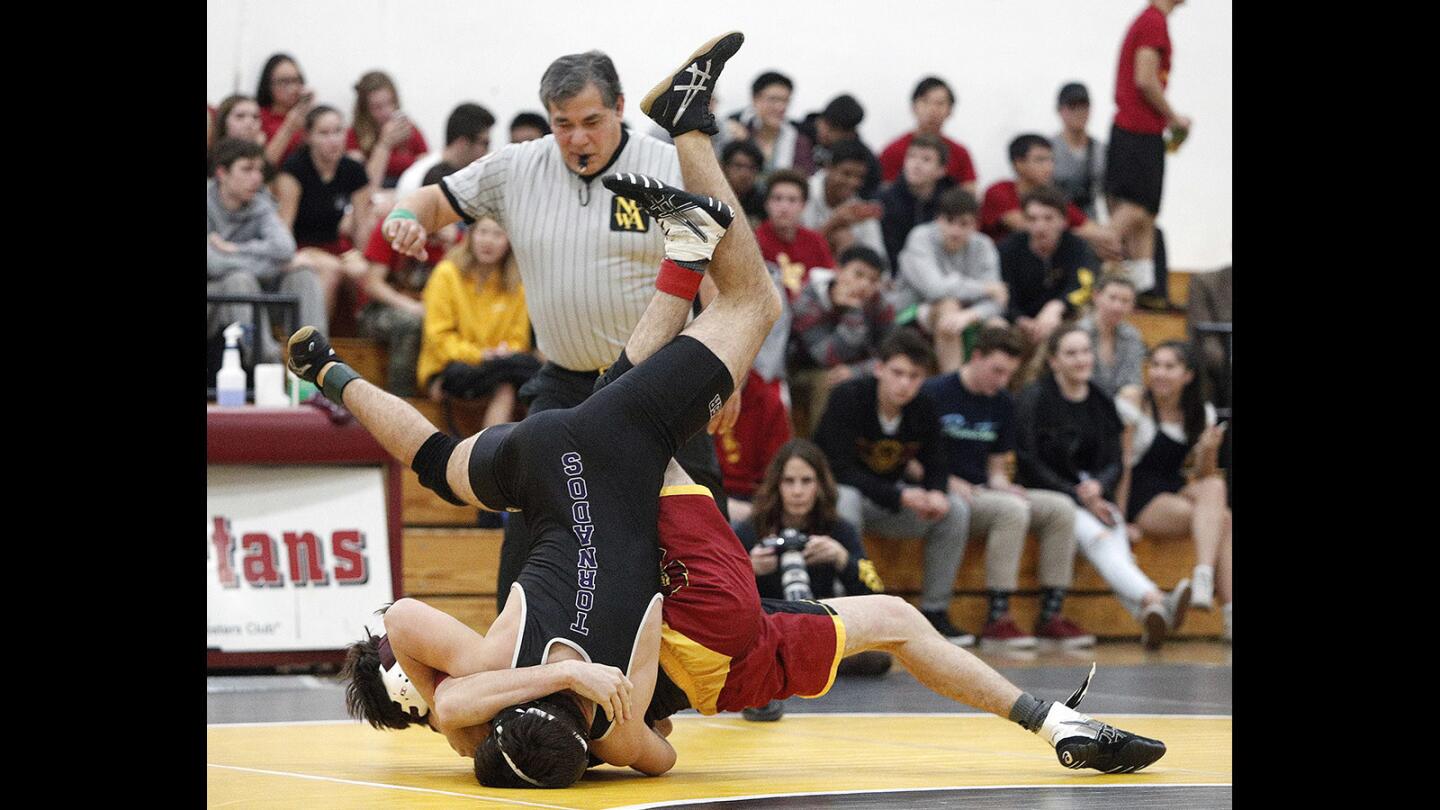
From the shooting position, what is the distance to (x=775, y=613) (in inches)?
169

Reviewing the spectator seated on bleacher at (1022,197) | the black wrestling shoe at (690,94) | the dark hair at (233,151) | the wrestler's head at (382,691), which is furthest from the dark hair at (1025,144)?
the wrestler's head at (382,691)

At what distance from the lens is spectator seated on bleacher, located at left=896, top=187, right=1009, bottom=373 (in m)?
9.18

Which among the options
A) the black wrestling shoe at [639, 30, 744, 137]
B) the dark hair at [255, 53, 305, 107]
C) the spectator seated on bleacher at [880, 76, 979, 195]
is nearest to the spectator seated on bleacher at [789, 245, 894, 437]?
the spectator seated on bleacher at [880, 76, 979, 195]

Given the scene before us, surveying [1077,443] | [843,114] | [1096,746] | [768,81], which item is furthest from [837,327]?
[1096,746]

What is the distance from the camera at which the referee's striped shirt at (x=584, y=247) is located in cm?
488

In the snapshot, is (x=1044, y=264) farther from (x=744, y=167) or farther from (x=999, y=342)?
(x=744, y=167)

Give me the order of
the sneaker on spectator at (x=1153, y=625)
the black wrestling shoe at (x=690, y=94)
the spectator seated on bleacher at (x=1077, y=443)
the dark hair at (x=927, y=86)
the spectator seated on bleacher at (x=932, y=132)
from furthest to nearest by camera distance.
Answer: the dark hair at (x=927, y=86)
the spectator seated on bleacher at (x=932, y=132)
the spectator seated on bleacher at (x=1077, y=443)
the sneaker on spectator at (x=1153, y=625)
the black wrestling shoe at (x=690, y=94)

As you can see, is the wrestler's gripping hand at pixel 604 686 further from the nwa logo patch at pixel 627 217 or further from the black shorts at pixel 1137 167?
the black shorts at pixel 1137 167

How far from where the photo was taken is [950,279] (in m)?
9.27

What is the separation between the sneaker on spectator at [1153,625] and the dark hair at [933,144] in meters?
2.91

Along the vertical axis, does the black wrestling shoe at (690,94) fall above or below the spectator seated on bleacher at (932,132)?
below

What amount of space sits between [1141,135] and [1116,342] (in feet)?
5.63

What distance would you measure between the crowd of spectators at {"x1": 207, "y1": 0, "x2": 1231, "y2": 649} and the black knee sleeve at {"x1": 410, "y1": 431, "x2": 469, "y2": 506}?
2660 mm
